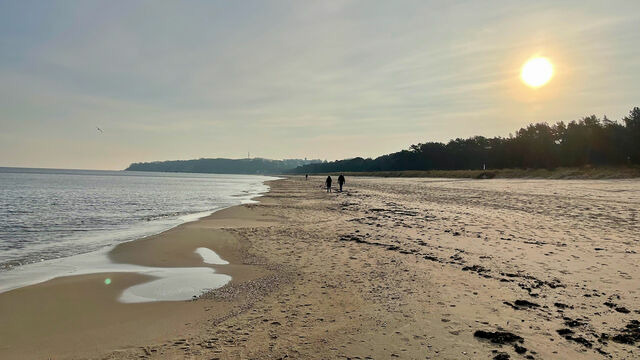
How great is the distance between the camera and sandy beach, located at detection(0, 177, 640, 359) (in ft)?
15.5

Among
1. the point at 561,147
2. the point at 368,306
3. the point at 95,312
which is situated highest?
the point at 561,147

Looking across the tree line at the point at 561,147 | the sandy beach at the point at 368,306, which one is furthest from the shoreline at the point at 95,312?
the tree line at the point at 561,147

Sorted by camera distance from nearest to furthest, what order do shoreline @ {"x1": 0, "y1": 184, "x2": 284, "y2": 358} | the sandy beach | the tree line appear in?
the sandy beach → shoreline @ {"x1": 0, "y1": 184, "x2": 284, "y2": 358} → the tree line

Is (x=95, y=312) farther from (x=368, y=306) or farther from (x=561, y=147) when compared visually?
(x=561, y=147)

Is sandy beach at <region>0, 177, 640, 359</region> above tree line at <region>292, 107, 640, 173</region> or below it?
below

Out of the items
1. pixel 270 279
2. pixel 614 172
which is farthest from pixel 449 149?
pixel 270 279

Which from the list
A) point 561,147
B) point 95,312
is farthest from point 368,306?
point 561,147

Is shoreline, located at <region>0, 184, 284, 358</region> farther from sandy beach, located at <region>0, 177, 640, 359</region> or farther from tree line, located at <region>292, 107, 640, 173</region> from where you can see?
tree line, located at <region>292, 107, 640, 173</region>

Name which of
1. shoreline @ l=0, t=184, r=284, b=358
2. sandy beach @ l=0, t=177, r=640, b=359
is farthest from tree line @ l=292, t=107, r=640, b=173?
shoreline @ l=0, t=184, r=284, b=358

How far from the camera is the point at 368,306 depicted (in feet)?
20.5

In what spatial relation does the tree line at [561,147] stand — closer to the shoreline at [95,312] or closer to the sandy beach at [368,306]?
the sandy beach at [368,306]

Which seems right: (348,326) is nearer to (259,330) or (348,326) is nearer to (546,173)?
(259,330)

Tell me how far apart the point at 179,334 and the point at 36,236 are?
13.1 m

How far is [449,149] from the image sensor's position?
454ft
